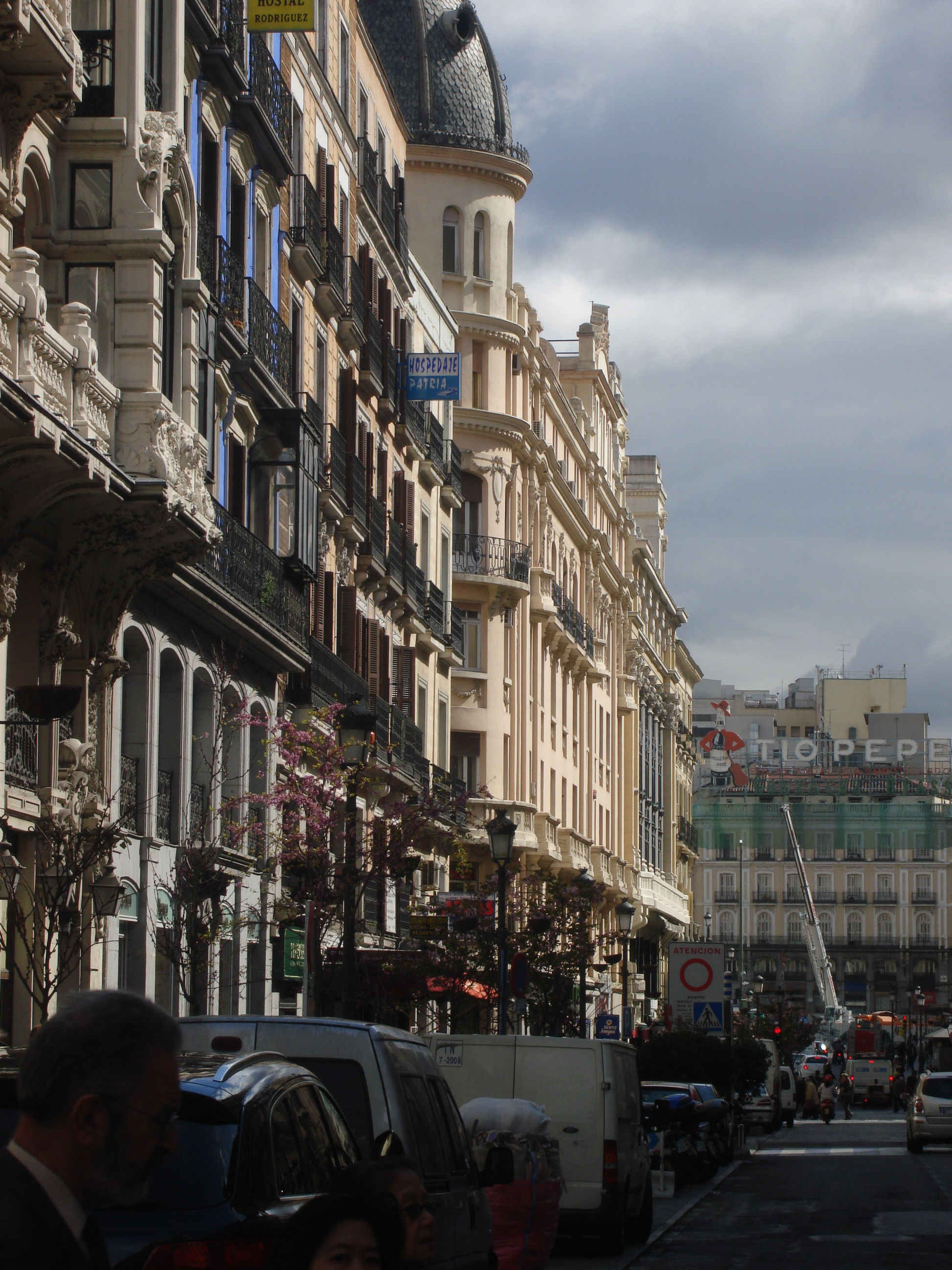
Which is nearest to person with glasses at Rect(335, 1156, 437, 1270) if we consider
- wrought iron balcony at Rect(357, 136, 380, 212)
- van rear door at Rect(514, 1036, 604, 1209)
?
van rear door at Rect(514, 1036, 604, 1209)

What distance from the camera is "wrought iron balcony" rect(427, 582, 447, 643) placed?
46.9m

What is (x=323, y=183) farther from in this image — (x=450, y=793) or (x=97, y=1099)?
(x=97, y=1099)

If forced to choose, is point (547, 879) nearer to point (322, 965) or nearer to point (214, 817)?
point (322, 965)

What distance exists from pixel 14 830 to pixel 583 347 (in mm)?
57546

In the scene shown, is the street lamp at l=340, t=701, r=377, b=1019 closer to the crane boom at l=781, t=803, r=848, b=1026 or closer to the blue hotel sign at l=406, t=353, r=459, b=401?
the blue hotel sign at l=406, t=353, r=459, b=401

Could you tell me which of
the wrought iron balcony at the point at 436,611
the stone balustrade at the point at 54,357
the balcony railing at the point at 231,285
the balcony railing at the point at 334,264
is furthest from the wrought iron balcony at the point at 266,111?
the wrought iron balcony at the point at 436,611

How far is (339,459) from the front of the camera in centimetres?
3744

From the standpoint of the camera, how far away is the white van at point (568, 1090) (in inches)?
778

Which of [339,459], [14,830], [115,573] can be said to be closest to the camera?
[14,830]

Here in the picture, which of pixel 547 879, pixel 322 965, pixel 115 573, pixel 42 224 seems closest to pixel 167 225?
pixel 42 224

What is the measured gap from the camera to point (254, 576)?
28859 mm

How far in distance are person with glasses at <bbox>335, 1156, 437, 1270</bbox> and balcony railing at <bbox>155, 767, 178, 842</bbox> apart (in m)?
20.5

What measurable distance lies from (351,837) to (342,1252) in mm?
20910

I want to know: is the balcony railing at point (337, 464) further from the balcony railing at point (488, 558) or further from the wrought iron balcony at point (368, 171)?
the balcony railing at point (488, 558)
